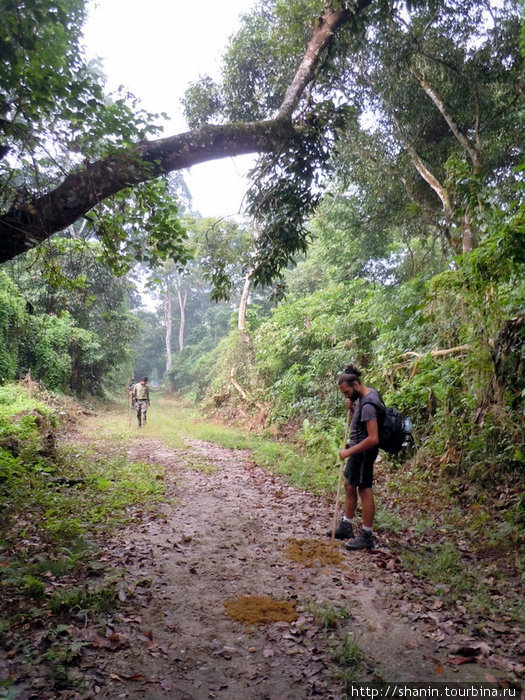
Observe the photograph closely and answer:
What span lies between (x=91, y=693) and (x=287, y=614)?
1.57 meters

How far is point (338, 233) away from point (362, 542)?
44.0 feet

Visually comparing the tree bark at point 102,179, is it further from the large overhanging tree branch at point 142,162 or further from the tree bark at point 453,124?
the tree bark at point 453,124

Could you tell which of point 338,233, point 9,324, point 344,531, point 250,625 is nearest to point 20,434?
point 344,531

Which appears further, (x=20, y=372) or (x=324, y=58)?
(x=20, y=372)

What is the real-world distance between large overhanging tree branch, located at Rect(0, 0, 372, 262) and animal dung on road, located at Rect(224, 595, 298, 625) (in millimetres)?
4249

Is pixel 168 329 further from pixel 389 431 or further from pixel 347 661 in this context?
pixel 347 661

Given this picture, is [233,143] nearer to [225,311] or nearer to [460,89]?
[460,89]

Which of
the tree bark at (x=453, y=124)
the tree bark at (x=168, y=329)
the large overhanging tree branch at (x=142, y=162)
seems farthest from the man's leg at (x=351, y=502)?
the tree bark at (x=168, y=329)

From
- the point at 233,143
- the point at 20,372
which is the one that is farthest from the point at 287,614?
the point at 20,372

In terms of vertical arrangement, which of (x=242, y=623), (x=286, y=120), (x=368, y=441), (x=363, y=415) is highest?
(x=286, y=120)

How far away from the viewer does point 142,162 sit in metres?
5.34

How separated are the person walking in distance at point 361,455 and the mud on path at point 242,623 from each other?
0.74 feet

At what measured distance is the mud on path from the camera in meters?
2.85

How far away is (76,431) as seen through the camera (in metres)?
13.2
